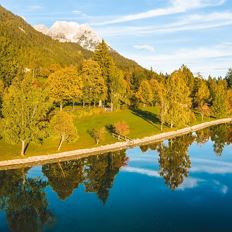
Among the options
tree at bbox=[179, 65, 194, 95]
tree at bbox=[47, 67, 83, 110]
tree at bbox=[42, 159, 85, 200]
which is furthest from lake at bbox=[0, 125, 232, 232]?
tree at bbox=[179, 65, 194, 95]

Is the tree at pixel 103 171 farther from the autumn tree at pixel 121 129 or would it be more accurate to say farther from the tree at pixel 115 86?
the tree at pixel 115 86

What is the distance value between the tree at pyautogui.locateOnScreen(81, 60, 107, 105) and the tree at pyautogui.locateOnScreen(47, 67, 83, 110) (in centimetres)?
231

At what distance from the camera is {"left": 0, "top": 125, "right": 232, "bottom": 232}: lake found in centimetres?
3981

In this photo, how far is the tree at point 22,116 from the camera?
212 ft

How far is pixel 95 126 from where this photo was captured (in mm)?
90500

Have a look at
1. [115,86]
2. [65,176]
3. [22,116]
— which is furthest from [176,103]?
[65,176]

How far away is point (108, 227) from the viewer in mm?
38469

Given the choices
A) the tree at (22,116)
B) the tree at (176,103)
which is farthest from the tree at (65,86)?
the tree at (22,116)

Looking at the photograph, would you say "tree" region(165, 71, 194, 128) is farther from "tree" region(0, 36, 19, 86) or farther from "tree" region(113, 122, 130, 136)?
"tree" region(0, 36, 19, 86)

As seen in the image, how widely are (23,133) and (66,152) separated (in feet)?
28.4

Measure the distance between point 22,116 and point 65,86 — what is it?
3498 centimetres

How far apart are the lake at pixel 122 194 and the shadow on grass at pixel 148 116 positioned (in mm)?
30903

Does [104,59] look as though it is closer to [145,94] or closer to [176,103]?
[176,103]

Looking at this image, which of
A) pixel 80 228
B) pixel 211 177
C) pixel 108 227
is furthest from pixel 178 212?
pixel 211 177
